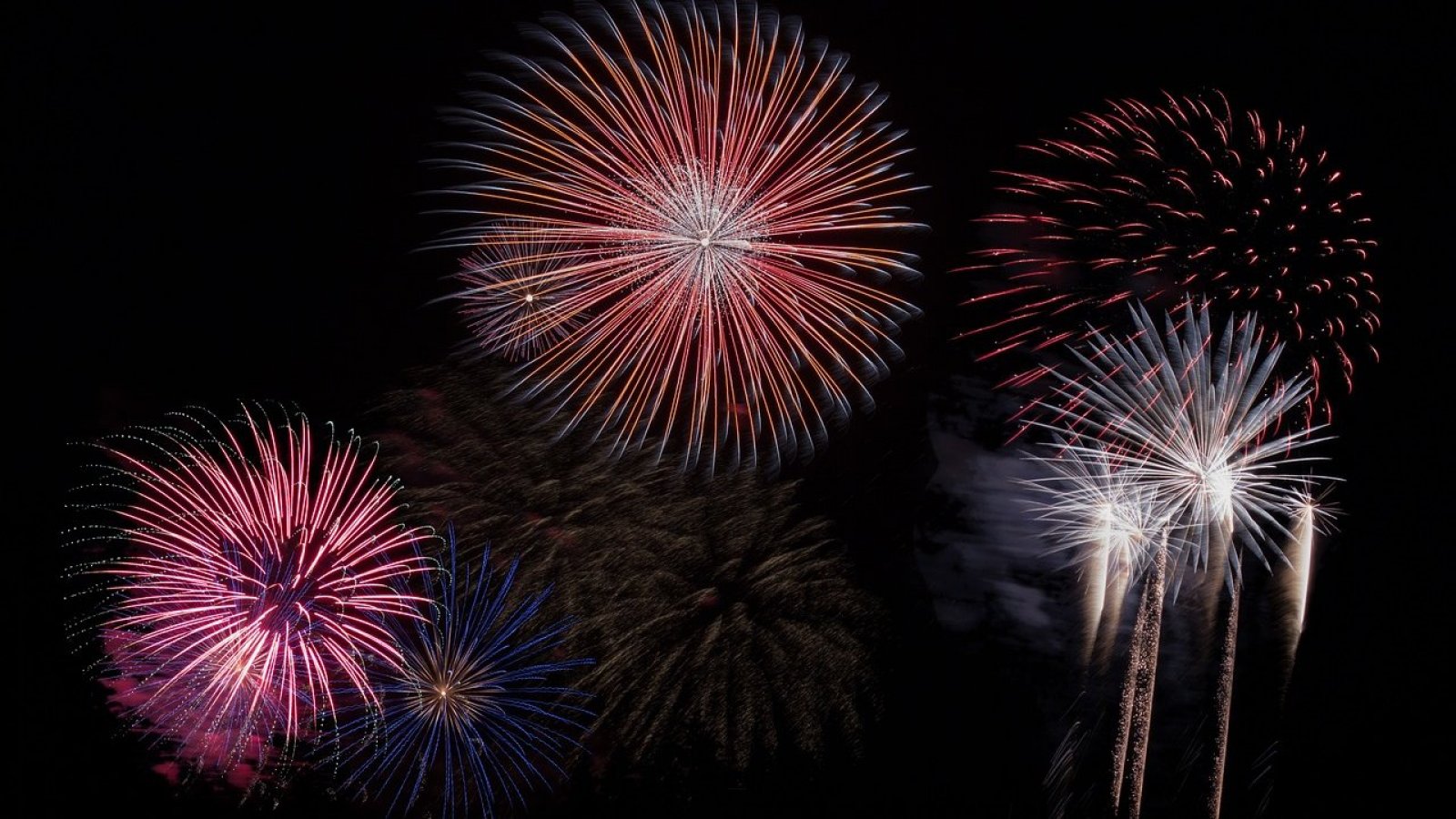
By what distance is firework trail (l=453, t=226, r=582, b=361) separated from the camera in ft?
28.9

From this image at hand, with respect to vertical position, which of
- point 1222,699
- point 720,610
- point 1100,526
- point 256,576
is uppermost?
point 1100,526

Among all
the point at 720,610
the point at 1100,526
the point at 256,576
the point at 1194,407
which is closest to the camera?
the point at 256,576

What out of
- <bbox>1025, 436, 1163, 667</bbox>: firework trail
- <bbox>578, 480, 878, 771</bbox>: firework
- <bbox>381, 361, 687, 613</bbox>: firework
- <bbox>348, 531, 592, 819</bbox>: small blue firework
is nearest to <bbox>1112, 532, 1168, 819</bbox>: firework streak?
<bbox>1025, 436, 1163, 667</bbox>: firework trail

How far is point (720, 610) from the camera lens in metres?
10.8

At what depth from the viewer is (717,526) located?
35.6 feet

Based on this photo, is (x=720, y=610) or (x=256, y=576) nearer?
(x=256, y=576)

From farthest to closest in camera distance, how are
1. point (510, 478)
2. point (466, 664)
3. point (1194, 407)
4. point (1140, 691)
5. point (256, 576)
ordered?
point (1140, 691) → point (466, 664) → point (510, 478) → point (1194, 407) → point (256, 576)

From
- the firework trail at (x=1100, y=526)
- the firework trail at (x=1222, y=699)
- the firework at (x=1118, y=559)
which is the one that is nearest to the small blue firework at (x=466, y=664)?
the firework trail at (x=1100, y=526)

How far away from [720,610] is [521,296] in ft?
16.4

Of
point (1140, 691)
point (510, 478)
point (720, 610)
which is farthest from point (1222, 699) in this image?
point (510, 478)

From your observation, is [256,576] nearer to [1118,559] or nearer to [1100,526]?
[1100,526]

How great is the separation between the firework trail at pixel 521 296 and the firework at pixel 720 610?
9.47 ft

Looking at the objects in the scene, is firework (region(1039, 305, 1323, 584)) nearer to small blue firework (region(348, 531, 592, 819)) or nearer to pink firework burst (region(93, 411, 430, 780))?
small blue firework (region(348, 531, 592, 819))

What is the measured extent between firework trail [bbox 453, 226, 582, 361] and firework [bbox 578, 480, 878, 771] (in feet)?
9.47
